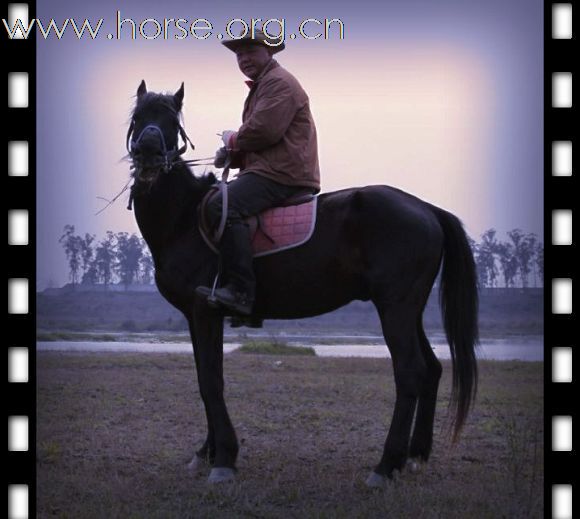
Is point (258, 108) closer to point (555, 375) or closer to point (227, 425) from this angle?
point (227, 425)

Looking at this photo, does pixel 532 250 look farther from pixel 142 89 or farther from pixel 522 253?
pixel 142 89

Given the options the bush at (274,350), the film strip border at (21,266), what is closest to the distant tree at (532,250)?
the film strip border at (21,266)

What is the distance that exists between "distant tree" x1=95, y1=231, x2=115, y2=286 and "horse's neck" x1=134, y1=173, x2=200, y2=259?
5.24 ft

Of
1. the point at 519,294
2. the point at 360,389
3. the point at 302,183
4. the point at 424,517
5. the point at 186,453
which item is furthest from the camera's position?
the point at 360,389

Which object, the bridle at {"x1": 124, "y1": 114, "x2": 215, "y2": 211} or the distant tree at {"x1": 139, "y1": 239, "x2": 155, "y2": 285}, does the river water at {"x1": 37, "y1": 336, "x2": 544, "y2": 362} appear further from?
the bridle at {"x1": 124, "y1": 114, "x2": 215, "y2": 211}

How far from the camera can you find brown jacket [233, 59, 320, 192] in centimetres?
589

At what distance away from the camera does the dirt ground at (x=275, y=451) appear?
4941 millimetres

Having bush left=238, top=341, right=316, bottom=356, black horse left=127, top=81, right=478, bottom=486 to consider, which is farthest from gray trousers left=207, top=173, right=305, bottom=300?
bush left=238, top=341, right=316, bottom=356

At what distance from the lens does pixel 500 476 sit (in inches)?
223

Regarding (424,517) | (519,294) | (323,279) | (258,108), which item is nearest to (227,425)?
(323,279)

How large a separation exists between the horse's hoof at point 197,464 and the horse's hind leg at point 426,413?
1.70 m

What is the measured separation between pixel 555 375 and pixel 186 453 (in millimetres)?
3333

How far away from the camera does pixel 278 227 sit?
595 centimetres

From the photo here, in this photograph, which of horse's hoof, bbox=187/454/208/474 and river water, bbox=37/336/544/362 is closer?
horse's hoof, bbox=187/454/208/474
